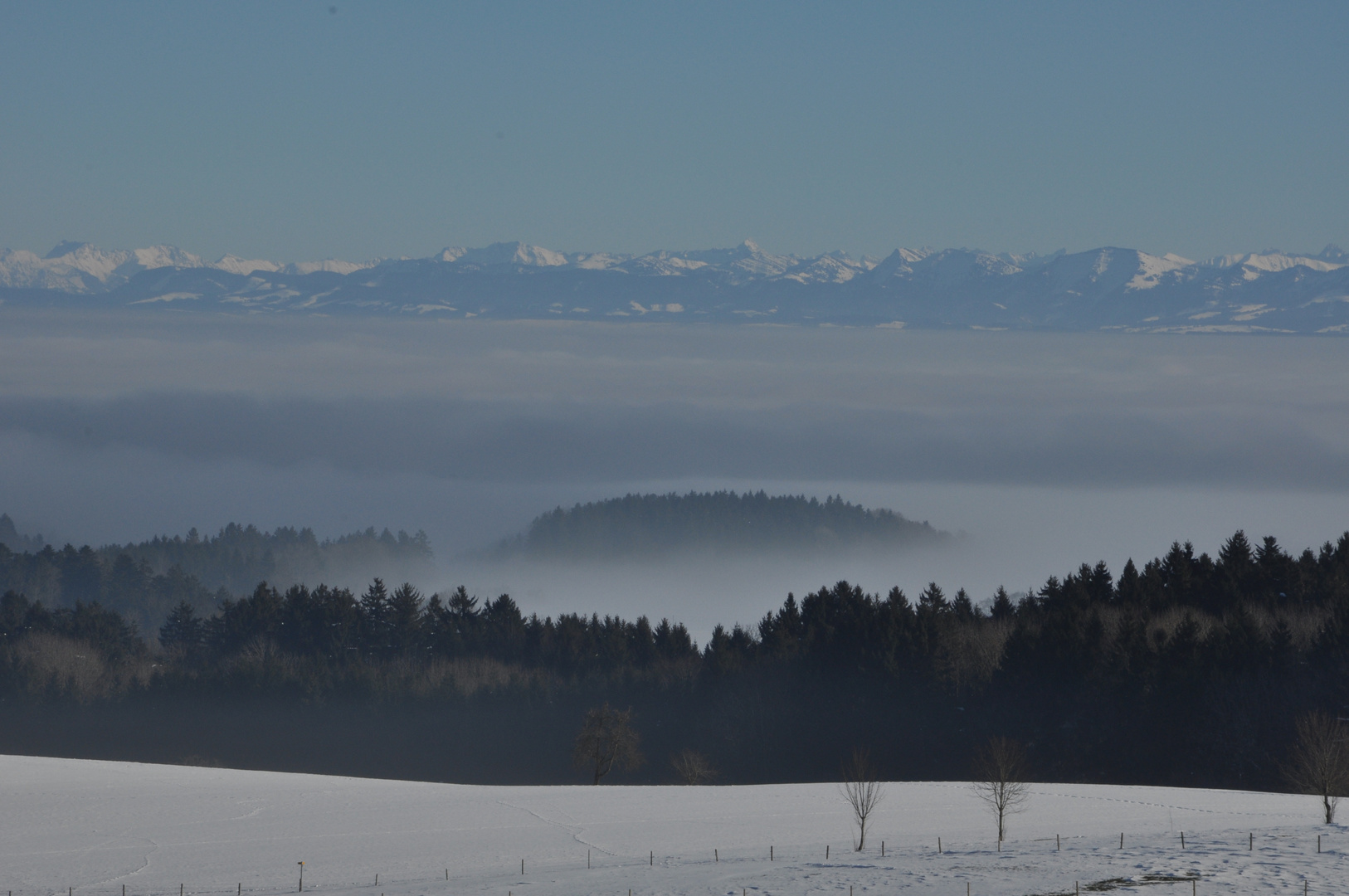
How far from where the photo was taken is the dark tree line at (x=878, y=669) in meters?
89.3

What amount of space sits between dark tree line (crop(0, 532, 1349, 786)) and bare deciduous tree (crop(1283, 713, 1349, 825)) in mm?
2976

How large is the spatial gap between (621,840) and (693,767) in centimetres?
4997

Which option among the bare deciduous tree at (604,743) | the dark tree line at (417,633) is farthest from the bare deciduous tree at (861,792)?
the dark tree line at (417,633)

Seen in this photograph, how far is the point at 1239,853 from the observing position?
43.1m

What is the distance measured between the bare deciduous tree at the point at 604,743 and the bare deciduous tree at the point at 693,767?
5197 millimetres

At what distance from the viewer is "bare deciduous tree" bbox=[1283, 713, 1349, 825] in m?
53.4

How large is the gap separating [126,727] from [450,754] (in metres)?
38.8

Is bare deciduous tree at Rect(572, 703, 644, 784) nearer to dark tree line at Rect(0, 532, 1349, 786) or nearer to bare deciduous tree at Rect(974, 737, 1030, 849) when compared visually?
dark tree line at Rect(0, 532, 1349, 786)

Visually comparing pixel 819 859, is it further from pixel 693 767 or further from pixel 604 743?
pixel 693 767

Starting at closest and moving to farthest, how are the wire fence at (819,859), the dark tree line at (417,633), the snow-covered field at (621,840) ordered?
1. the snow-covered field at (621,840)
2. the wire fence at (819,859)
3. the dark tree line at (417,633)

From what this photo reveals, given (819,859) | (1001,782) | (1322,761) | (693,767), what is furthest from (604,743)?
(1322,761)

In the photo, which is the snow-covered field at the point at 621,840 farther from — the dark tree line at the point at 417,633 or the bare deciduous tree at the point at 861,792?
the dark tree line at the point at 417,633

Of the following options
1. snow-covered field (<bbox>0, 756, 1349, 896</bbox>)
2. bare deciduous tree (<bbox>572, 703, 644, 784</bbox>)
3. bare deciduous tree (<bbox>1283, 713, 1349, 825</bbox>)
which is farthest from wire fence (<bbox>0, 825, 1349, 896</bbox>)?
bare deciduous tree (<bbox>572, 703, 644, 784</bbox>)

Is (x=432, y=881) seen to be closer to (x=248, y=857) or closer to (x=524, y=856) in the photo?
(x=524, y=856)
